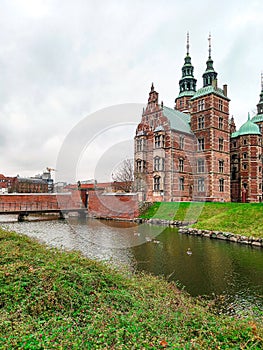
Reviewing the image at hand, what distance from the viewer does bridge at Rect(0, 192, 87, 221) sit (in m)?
31.4

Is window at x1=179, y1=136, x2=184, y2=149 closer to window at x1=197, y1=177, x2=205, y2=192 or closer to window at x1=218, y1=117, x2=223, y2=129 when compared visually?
window at x1=197, y1=177, x2=205, y2=192

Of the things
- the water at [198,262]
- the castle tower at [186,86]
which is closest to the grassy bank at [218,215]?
the water at [198,262]

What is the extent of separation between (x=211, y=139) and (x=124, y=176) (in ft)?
51.8

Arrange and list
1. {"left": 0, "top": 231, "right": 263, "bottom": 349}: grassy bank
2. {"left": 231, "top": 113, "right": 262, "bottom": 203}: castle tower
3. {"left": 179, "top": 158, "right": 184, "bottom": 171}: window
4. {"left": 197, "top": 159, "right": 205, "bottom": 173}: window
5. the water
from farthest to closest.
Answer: {"left": 231, "top": 113, "right": 262, "bottom": 203}: castle tower, {"left": 197, "top": 159, "right": 205, "bottom": 173}: window, {"left": 179, "top": 158, "right": 184, "bottom": 171}: window, the water, {"left": 0, "top": 231, "right": 263, "bottom": 349}: grassy bank

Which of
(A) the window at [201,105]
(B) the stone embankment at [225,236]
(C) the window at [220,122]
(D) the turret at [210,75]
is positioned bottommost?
(B) the stone embankment at [225,236]

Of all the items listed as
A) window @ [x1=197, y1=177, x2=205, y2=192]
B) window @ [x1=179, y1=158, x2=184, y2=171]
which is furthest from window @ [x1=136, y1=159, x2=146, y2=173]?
window @ [x1=197, y1=177, x2=205, y2=192]

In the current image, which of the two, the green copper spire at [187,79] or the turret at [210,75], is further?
the green copper spire at [187,79]

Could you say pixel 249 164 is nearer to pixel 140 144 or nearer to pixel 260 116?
pixel 260 116

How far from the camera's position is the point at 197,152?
2881 cm

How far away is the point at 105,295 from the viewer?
193 inches

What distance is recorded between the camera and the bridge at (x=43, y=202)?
3138 centimetres

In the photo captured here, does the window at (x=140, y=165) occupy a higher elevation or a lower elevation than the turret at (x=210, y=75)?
lower

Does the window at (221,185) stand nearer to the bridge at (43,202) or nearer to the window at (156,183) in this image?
the window at (156,183)

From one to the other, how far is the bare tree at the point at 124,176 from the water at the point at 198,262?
2102cm
